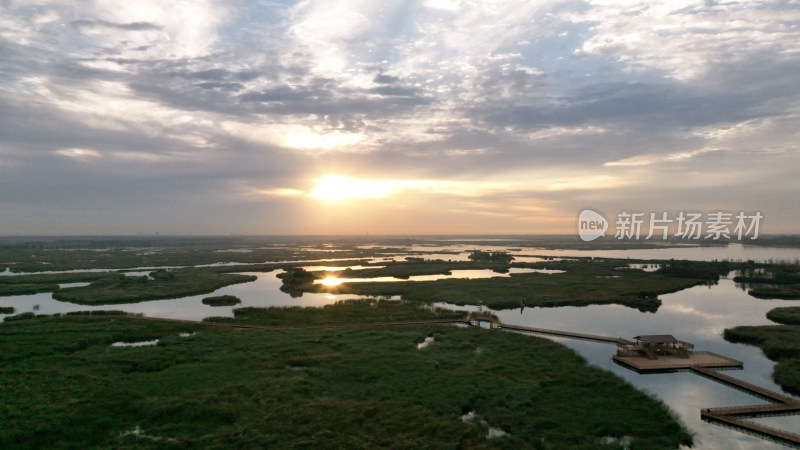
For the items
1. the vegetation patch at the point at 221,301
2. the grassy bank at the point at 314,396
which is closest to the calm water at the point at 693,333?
the grassy bank at the point at 314,396

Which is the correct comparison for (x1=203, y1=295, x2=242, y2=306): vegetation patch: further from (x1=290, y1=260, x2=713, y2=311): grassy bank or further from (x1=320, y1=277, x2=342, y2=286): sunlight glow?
(x1=320, y1=277, x2=342, y2=286): sunlight glow

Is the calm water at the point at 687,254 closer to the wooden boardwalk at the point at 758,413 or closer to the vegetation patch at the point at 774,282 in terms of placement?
the vegetation patch at the point at 774,282

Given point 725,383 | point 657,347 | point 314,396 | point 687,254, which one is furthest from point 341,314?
point 687,254

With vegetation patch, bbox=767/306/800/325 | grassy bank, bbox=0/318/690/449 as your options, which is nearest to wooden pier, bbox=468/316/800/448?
grassy bank, bbox=0/318/690/449

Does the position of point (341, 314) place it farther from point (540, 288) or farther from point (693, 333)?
point (693, 333)

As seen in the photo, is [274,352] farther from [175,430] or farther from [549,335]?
[549,335]

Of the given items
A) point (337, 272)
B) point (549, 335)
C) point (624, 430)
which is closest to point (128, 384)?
point (624, 430)
